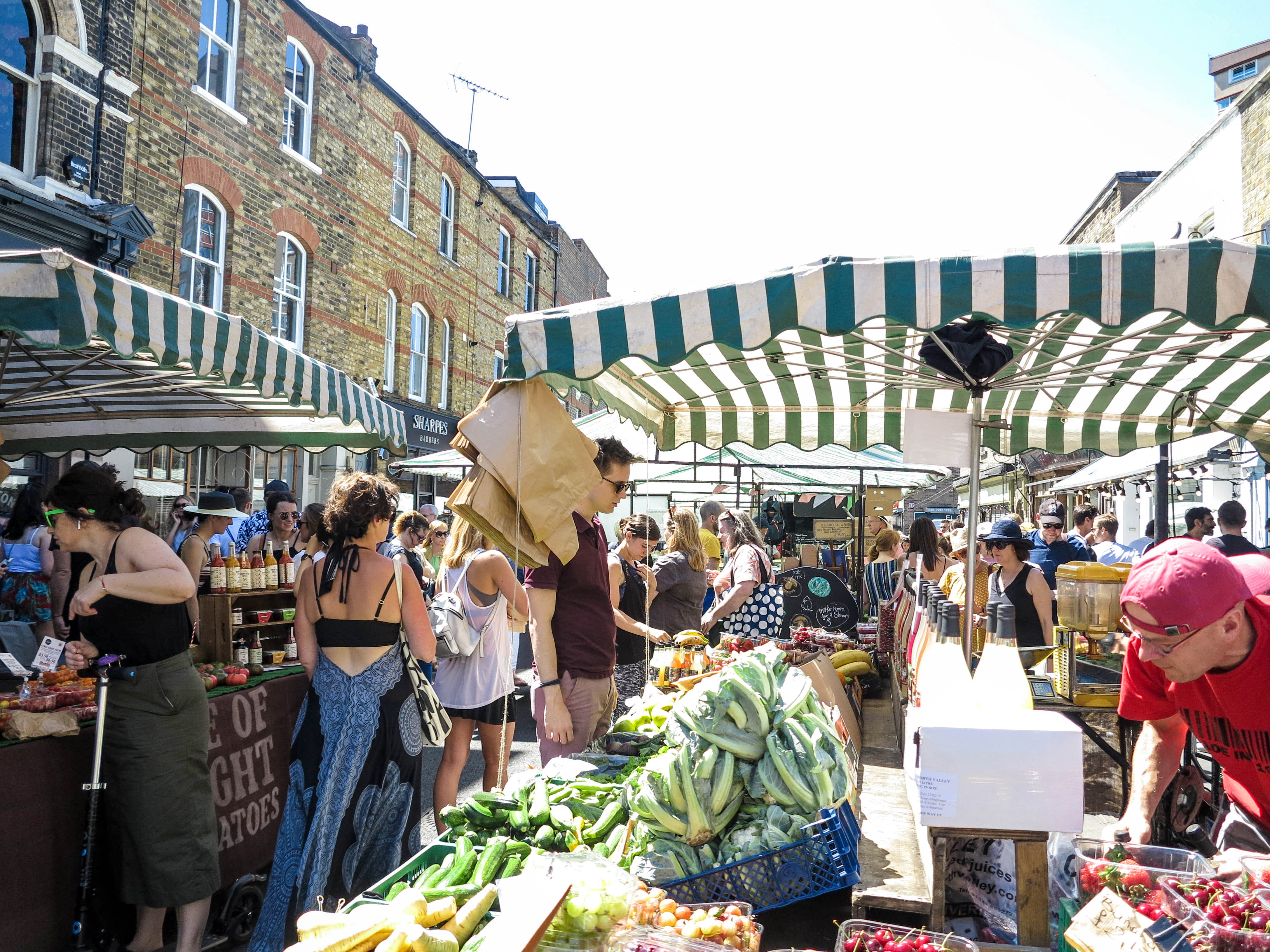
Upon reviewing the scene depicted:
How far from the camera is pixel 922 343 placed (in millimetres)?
3826

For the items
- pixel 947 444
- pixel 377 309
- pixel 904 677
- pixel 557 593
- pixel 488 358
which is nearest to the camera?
pixel 947 444

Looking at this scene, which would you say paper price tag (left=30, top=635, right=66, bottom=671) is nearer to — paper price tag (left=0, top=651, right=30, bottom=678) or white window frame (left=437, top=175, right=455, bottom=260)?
paper price tag (left=0, top=651, right=30, bottom=678)

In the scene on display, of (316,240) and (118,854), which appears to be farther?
(316,240)

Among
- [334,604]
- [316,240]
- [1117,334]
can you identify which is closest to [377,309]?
[316,240]

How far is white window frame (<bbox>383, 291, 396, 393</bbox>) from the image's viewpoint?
17.4 metres

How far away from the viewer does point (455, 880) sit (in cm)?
245

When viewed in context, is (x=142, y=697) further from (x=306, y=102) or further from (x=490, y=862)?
(x=306, y=102)

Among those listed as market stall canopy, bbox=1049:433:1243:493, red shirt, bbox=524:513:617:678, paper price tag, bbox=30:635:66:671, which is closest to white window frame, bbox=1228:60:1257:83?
market stall canopy, bbox=1049:433:1243:493

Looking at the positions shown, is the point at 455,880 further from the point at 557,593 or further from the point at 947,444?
the point at 947,444

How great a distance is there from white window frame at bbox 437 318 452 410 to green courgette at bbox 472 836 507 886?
17.7m

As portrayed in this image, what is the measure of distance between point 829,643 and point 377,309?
12899 mm

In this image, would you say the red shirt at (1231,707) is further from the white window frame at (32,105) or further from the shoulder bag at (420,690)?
the white window frame at (32,105)

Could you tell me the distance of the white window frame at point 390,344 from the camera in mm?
17406

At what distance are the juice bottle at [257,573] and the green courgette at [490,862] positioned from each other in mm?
4341
